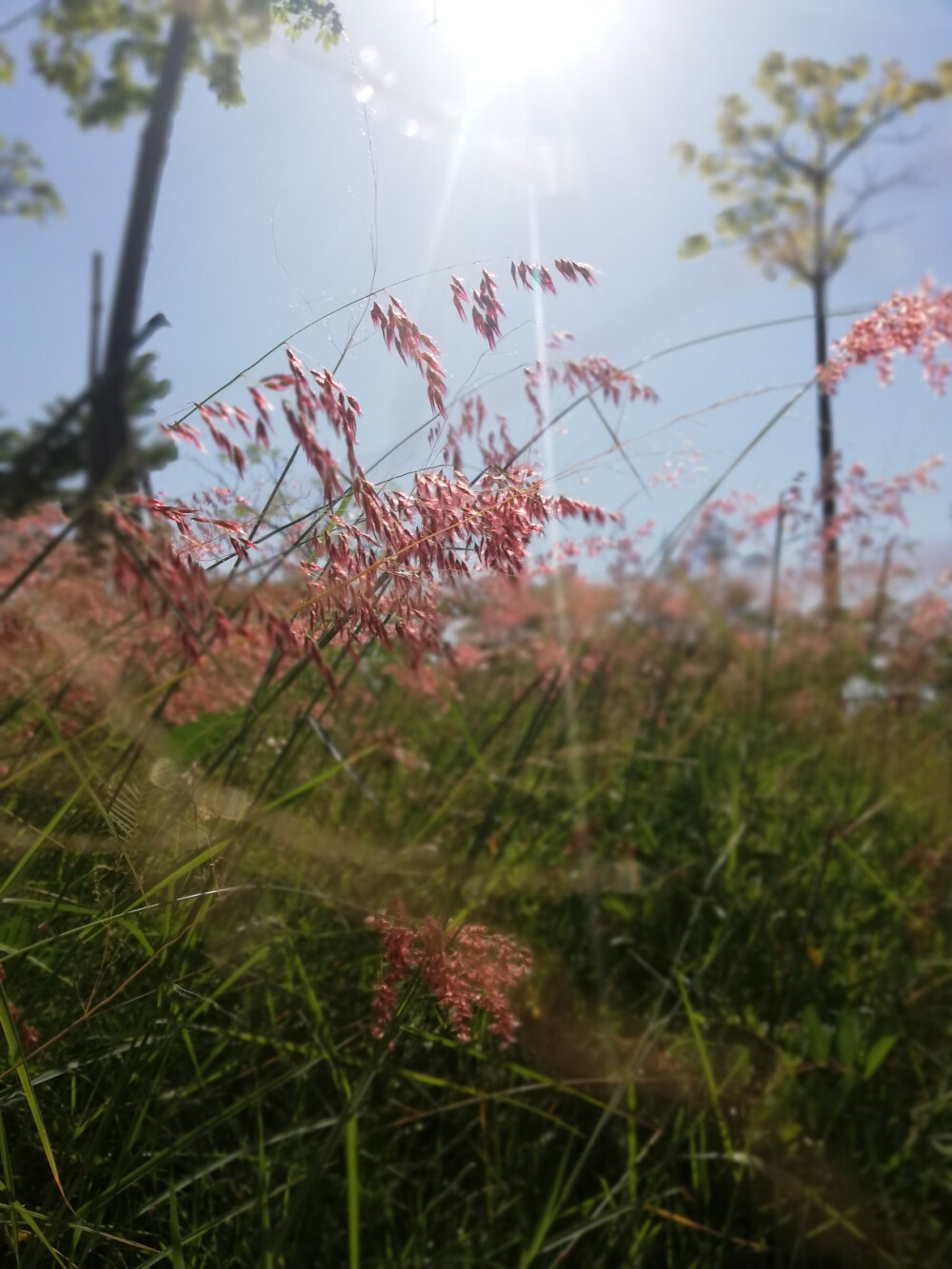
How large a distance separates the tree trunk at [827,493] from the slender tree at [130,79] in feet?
4.58

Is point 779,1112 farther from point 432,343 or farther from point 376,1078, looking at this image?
point 432,343

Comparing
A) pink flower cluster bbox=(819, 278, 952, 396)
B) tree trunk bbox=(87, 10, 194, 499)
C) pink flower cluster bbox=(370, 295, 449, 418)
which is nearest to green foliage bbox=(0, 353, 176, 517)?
tree trunk bbox=(87, 10, 194, 499)

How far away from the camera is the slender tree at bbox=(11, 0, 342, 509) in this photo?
84 cm

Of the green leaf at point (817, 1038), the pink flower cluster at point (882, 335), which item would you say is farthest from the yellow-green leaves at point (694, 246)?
the green leaf at point (817, 1038)

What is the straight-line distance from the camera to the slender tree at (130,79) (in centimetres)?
84

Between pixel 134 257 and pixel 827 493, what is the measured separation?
2364 millimetres

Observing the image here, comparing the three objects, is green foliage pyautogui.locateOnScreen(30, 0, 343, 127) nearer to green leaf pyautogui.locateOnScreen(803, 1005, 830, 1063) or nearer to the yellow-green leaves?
the yellow-green leaves

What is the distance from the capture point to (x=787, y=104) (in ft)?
11.8

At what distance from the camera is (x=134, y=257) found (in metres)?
0.86

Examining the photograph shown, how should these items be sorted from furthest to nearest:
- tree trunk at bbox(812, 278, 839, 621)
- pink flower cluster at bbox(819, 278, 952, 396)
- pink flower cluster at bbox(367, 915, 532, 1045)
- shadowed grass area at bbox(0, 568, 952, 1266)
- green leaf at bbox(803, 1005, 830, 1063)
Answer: tree trunk at bbox(812, 278, 839, 621) < green leaf at bbox(803, 1005, 830, 1063) < pink flower cluster at bbox(819, 278, 952, 396) < shadowed grass area at bbox(0, 568, 952, 1266) < pink flower cluster at bbox(367, 915, 532, 1045)

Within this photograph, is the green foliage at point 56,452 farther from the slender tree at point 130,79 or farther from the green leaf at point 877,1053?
the green leaf at point 877,1053

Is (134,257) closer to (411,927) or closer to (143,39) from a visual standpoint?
(143,39)

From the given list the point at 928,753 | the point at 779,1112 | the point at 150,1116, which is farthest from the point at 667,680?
the point at 150,1116

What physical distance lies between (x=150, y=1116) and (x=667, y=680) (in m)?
2.16
